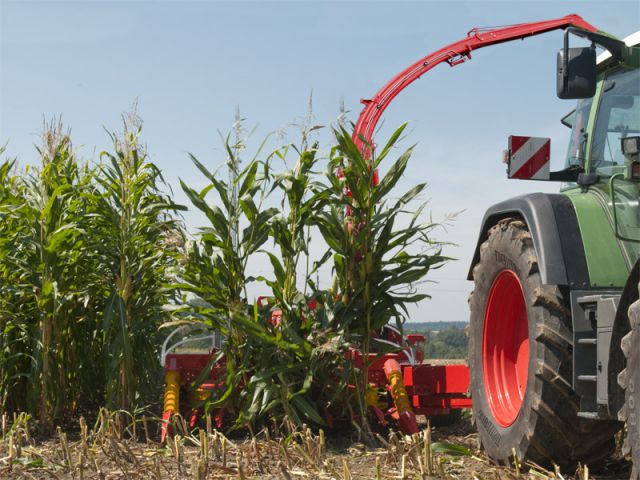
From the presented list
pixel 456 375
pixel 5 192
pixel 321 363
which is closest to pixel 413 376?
pixel 456 375

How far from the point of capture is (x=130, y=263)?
5.57 meters

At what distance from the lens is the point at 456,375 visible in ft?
18.2

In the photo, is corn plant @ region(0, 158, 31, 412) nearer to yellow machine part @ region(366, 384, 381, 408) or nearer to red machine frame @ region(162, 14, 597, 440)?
red machine frame @ region(162, 14, 597, 440)

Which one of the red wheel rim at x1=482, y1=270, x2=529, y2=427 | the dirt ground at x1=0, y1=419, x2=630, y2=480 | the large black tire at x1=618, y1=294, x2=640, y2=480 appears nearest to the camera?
the large black tire at x1=618, y1=294, x2=640, y2=480

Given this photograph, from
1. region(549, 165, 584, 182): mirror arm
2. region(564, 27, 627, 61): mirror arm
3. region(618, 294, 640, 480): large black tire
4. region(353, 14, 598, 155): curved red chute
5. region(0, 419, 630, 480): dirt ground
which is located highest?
region(353, 14, 598, 155): curved red chute

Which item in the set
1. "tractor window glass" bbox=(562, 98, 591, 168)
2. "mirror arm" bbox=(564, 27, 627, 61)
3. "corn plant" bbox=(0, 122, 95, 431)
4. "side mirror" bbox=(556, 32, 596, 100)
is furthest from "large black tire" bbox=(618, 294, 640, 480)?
"corn plant" bbox=(0, 122, 95, 431)

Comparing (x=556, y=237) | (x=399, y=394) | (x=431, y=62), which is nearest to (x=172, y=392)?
(x=399, y=394)

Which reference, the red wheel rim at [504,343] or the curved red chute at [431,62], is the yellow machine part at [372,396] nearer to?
the red wheel rim at [504,343]

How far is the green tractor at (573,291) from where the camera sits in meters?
3.26

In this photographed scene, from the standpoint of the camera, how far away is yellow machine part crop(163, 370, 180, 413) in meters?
5.21

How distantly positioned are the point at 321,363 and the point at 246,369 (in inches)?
19.1

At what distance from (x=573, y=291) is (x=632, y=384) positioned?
0.76m

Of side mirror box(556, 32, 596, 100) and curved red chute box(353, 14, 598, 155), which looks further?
curved red chute box(353, 14, 598, 155)

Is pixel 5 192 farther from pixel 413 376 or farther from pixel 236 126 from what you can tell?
pixel 413 376
